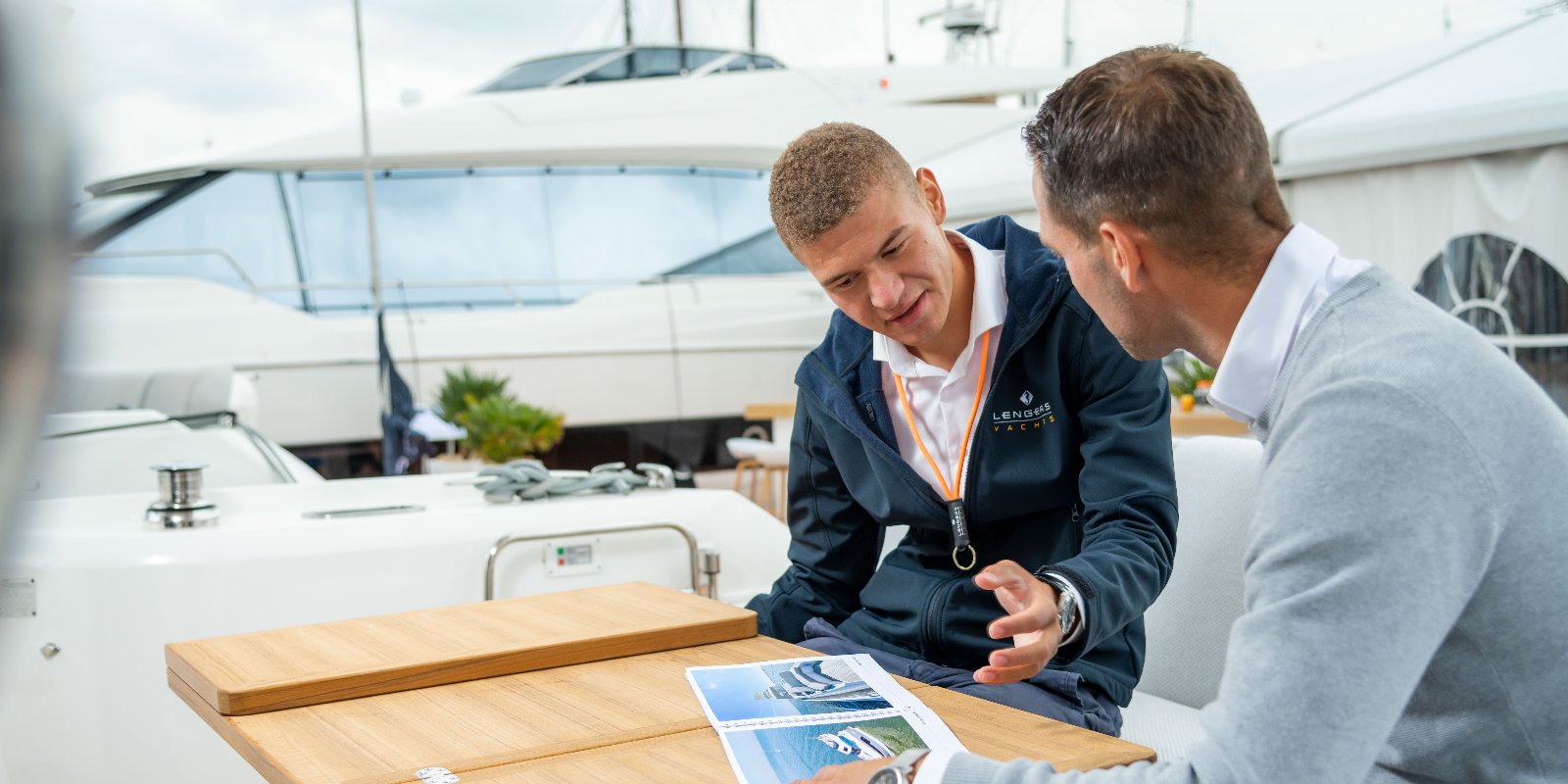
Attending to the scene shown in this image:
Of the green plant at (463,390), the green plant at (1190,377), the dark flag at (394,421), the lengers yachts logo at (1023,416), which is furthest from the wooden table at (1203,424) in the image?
the green plant at (463,390)

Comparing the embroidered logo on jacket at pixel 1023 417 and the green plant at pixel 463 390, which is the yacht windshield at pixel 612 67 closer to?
the green plant at pixel 463 390

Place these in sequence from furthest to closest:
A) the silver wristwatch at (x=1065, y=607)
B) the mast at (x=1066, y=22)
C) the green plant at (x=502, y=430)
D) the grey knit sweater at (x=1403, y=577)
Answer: the mast at (x=1066, y=22), the green plant at (x=502, y=430), the silver wristwatch at (x=1065, y=607), the grey knit sweater at (x=1403, y=577)

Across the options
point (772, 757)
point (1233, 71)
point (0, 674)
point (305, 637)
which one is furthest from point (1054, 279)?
point (0, 674)

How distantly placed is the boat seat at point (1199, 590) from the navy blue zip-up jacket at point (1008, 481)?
0.34m

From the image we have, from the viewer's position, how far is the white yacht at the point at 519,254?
7.14 meters

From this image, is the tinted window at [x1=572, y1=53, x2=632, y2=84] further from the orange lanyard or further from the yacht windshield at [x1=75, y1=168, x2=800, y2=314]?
the orange lanyard

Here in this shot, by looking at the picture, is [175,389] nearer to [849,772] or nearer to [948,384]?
[948,384]

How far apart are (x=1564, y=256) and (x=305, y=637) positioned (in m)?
4.50

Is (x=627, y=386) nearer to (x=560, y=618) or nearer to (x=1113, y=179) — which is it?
(x=560, y=618)

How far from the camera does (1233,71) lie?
95cm

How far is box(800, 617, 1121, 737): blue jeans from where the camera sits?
58.6 inches

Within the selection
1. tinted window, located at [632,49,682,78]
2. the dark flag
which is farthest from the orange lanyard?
tinted window, located at [632,49,682,78]

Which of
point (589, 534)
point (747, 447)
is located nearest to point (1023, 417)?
point (589, 534)

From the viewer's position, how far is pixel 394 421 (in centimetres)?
387
